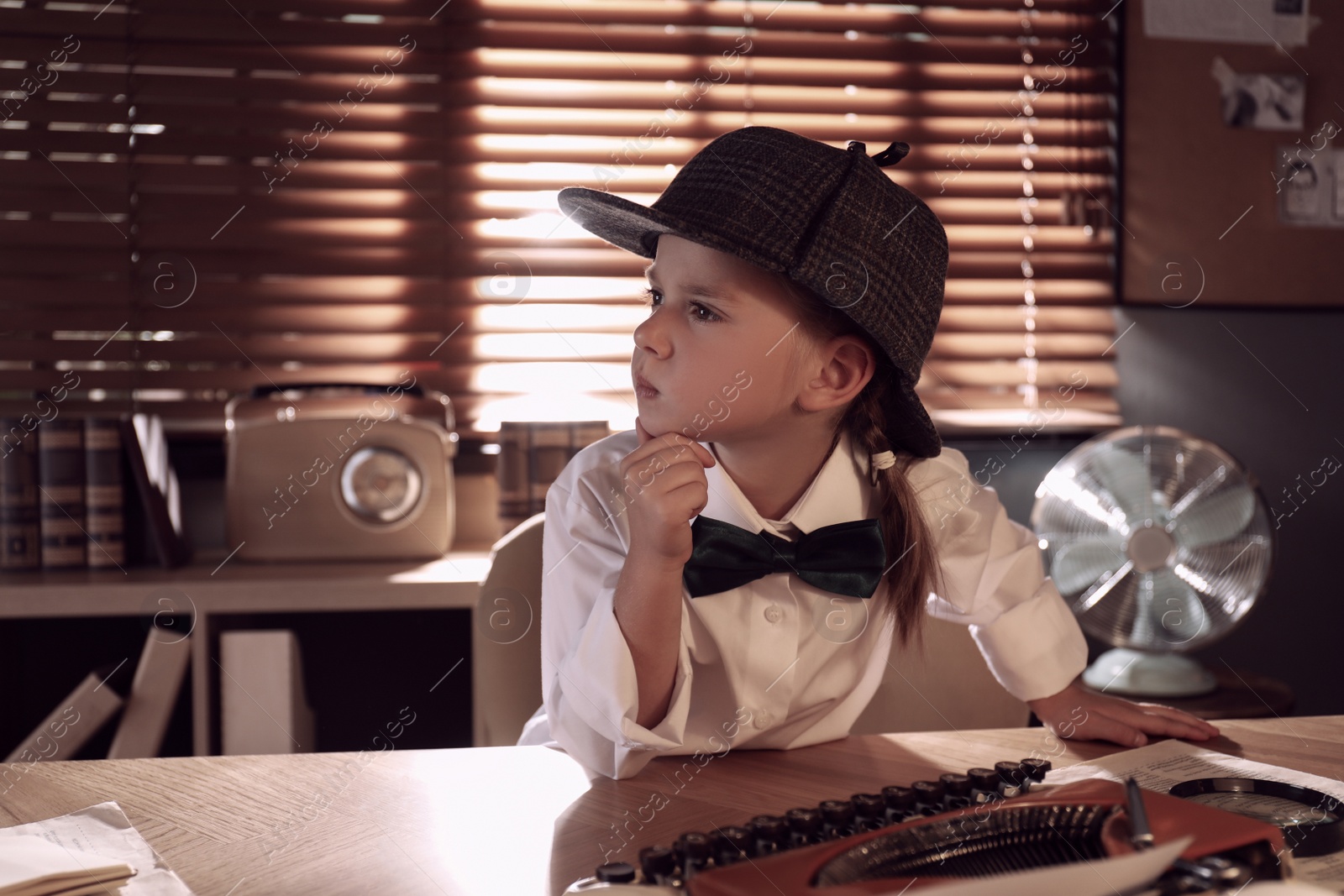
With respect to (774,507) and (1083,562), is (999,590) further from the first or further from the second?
(1083,562)

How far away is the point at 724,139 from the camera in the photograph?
3.39 ft

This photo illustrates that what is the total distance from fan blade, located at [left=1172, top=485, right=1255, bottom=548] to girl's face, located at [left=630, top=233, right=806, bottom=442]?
39.9 inches

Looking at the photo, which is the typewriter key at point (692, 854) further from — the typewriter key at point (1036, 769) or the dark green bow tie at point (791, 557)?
the dark green bow tie at point (791, 557)

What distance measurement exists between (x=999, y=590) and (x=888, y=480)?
0.17m

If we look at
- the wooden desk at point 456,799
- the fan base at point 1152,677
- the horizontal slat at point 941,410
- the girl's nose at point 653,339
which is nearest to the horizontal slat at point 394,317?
the horizontal slat at point 941,410

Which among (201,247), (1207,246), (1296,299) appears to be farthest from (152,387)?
(1296,299)

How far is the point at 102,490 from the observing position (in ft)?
6.08

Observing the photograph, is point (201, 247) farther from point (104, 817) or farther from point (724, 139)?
point (104, 817)

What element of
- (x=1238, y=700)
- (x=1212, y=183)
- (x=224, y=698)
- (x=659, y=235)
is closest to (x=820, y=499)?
(x=659, y=235)

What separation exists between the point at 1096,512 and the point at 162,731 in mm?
1619

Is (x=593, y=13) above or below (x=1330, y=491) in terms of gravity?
above

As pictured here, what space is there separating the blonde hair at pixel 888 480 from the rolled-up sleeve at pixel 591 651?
0.77 ft

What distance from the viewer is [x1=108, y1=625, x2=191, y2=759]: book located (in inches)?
68.2

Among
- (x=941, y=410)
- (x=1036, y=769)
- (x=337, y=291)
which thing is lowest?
(x=1036, y=769)
